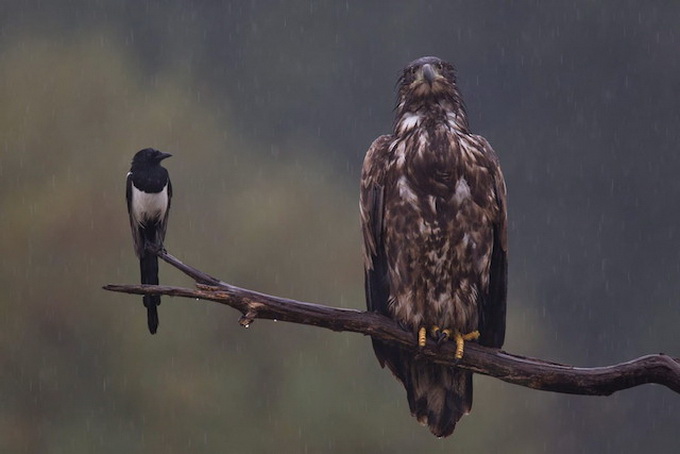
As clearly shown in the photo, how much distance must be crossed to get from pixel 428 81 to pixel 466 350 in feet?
3.80

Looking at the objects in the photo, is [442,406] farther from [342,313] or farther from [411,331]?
[342,313]

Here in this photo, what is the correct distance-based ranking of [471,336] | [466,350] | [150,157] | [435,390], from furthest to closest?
[150,157] → [435,390] → [471,336] → [466,350]

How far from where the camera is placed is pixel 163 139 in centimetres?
944

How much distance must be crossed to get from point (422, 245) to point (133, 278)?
5267 millimetres

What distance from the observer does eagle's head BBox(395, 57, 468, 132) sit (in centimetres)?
415

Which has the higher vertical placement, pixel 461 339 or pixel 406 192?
pixel 406 192

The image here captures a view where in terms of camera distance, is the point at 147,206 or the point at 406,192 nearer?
the point at 406,192

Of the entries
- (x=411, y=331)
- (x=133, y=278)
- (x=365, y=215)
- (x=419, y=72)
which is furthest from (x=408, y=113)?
(x=133, y=278)

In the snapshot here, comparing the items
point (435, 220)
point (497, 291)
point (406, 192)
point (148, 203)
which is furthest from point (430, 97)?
point (148, 203)

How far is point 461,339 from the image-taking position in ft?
13.2

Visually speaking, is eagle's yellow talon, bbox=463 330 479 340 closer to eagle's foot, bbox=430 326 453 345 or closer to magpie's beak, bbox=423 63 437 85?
eagle's foot, bbox=430 326 453 345

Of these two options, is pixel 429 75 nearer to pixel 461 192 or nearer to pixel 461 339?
pixel 461 192

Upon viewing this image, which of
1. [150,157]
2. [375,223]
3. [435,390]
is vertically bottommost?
[435,390]

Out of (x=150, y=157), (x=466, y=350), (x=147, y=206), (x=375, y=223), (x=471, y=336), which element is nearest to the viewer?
(x=466, y=350)
